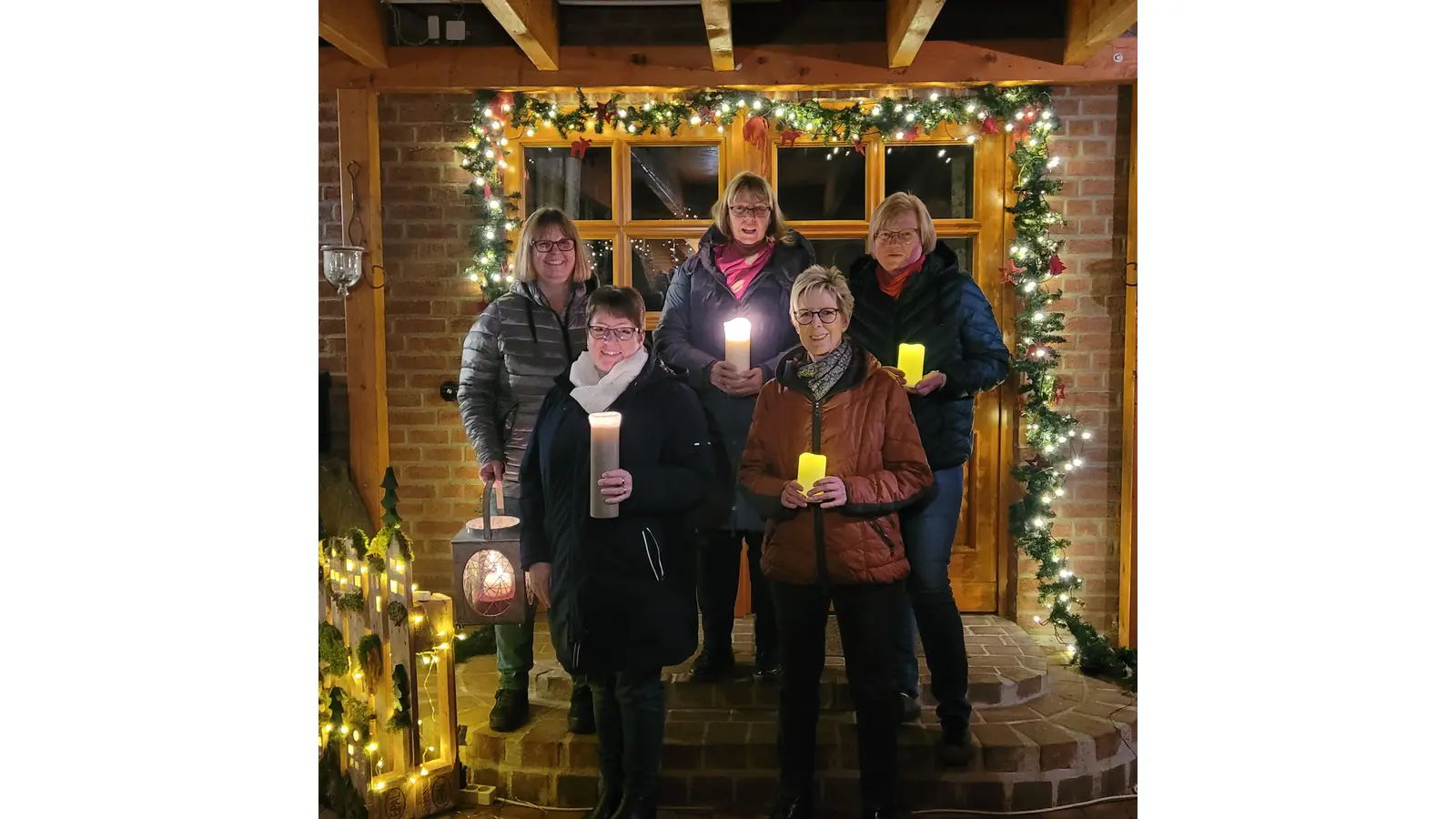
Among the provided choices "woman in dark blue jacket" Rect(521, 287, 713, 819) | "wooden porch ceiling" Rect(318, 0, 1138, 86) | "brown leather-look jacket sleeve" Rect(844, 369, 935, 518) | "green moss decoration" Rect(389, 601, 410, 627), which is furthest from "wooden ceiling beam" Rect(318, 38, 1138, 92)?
"green moss decoration" Rect(389, 601, 410, 627)

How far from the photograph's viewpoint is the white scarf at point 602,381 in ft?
6.34

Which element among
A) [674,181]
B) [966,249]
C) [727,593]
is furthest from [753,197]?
[727,593]

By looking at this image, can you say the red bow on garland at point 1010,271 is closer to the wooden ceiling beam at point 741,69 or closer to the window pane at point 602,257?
the wooden ceiling beam at point 741,69

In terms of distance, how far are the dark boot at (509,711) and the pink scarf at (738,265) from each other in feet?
4.48

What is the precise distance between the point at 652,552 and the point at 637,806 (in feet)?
2.33

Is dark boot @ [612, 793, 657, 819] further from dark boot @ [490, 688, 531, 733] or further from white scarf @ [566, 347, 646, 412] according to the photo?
white scarf @ [566, 347, 646, 412]

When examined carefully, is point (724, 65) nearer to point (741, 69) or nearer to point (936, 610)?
point (741, 69)

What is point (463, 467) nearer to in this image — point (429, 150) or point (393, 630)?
point (393, 630)

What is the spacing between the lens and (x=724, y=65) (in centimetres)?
219

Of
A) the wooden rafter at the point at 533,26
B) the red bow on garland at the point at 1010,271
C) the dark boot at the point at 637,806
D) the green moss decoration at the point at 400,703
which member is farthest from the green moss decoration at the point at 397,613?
the red bow on garland at the point at 1010,271

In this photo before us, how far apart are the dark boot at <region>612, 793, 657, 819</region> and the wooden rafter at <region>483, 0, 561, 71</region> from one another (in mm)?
2104
